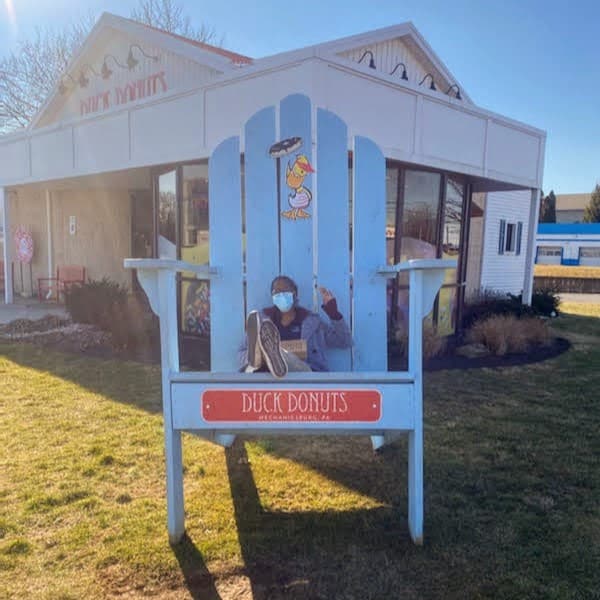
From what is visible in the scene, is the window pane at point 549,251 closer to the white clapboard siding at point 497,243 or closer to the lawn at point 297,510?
the white clapboard siding at point 497,243

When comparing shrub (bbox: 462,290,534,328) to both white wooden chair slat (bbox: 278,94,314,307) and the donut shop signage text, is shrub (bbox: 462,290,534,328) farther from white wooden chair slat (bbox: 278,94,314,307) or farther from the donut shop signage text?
the donut shop signage text

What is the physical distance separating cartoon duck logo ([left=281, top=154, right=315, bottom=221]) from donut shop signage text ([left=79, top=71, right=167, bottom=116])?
5860 mm

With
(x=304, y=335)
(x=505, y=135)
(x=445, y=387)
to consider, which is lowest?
(x=445, y=387)

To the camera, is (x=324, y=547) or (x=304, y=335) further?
(x=304, y=335)

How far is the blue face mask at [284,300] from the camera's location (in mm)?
2863

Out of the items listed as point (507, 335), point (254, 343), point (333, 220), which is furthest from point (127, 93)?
point (254, 343)

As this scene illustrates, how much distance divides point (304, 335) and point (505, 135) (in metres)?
5.89

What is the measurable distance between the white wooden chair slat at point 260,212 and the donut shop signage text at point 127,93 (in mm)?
5715

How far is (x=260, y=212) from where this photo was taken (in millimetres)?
3078

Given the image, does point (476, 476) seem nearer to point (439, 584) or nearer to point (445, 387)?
point (439, 584)

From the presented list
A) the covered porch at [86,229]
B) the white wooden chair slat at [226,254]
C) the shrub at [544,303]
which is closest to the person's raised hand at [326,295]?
the white wooden chair slat at [226,254]

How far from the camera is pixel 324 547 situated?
7.24 feet

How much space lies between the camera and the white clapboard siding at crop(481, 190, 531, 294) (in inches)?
455

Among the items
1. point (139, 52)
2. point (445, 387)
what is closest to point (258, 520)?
point (445, 387)
